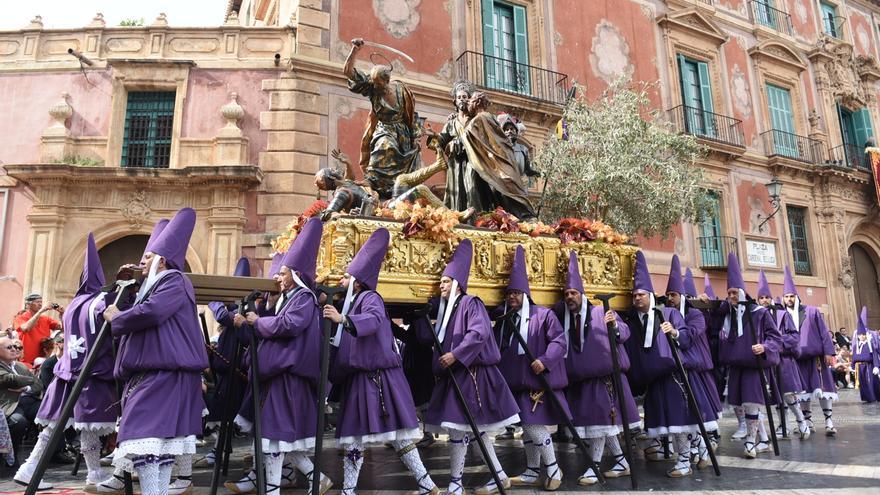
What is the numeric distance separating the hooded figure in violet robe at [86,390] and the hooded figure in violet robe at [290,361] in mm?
1435

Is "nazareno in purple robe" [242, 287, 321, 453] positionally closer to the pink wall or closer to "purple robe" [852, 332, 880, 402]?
the pink wall

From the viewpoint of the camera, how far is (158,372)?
392cm

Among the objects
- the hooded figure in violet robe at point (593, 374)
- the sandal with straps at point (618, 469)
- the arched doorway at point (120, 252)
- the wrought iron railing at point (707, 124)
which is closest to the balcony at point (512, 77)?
the wrought iron railing at point (707, 124)

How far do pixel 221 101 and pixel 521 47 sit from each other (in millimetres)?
8427

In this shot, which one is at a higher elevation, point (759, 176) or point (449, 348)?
point (759, 176)

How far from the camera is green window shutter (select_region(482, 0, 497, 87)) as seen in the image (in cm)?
1563

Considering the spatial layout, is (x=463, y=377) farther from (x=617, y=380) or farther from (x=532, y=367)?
(x=617, y=380)

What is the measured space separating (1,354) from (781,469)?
817 cm

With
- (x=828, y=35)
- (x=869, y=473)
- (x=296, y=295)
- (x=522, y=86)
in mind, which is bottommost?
(x=869, y=473)

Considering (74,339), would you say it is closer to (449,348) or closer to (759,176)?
(449,348)

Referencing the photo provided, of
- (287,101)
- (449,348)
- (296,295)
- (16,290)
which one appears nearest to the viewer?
(296,295)

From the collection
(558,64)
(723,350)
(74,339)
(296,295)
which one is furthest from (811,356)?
(558,64)

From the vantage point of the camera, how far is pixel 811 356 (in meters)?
8.29

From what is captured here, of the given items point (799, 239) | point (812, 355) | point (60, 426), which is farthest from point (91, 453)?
point (799, 239)
